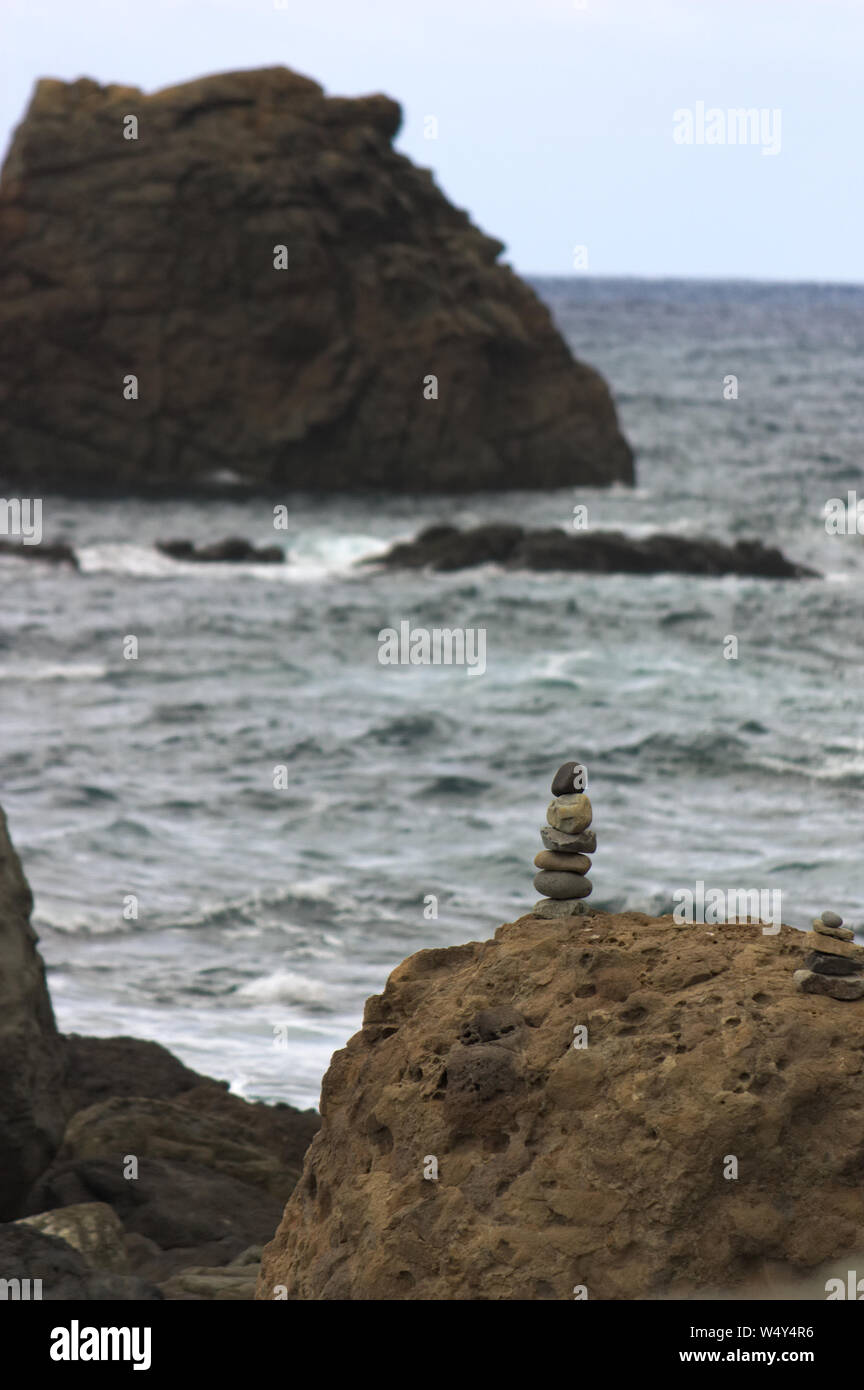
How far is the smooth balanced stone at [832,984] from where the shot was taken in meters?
6.28

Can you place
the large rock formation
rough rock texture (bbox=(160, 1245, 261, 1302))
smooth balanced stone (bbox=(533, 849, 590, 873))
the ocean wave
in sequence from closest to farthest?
smooth balanced stone (bbox=(533, 849, 590, 873))
rough rock texture (bbox=(160, 1245, 261, 1302))
the ocean wave
the large rock formation

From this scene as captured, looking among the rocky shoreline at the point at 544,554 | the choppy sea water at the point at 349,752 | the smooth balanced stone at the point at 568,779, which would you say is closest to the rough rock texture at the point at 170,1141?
the choppy sea water at the point at 349,752

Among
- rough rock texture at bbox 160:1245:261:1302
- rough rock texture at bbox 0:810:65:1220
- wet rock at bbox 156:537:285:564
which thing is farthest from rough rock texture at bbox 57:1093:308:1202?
wet rock at bbox 156:537:285:564

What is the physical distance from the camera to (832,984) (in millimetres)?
6281

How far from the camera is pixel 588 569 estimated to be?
37688 mm

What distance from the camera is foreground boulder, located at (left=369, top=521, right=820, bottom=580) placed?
37.8m

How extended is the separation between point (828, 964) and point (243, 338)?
46.0m

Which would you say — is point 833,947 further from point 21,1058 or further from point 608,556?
point 608,556

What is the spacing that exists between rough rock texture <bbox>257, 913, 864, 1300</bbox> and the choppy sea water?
279 inches

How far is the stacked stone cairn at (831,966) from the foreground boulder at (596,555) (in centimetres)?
3128

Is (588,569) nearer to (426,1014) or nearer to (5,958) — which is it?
(5,958)

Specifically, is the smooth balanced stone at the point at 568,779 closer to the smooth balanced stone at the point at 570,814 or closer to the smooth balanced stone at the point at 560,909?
the smooth balanced stone at the point at 570,814

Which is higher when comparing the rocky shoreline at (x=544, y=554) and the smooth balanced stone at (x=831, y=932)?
the rocky shoreline at (x=544, y=554)

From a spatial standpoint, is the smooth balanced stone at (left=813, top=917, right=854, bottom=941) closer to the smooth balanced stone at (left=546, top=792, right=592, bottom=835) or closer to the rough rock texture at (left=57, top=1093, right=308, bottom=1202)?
the smooth balanced stone at (left=546, top=792, right=592, bottom=835)
